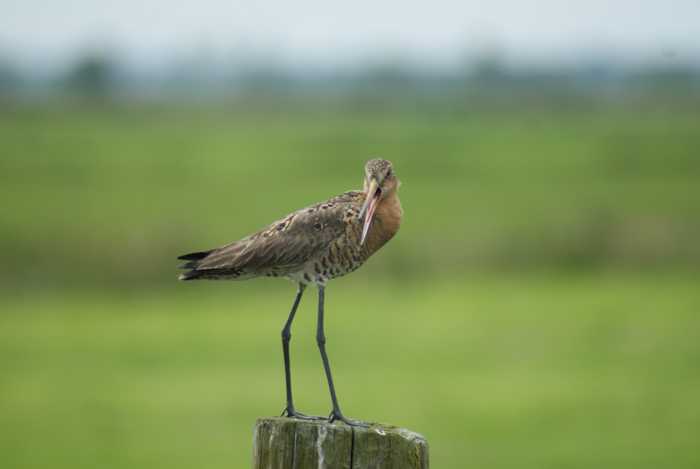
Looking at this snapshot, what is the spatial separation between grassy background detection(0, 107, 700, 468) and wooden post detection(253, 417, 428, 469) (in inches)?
537

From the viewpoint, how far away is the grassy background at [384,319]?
68.2ft

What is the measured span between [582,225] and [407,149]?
71.4ft

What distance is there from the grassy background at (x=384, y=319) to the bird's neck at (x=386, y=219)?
12.6 metres

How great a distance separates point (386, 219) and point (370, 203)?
24 centimetres

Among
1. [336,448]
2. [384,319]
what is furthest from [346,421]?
[384,319]

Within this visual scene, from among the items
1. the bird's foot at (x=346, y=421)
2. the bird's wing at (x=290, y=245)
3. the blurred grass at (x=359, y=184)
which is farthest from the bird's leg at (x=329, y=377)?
the blurred grass at (x=359, y=184)

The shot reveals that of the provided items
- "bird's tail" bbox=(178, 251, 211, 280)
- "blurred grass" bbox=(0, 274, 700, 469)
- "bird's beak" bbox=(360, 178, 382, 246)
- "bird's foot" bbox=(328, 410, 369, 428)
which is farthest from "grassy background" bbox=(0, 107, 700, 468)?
"bird's beak" bbox=(360, 178, 382, 246)

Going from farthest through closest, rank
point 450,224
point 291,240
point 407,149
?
point 407,149
point 450,224
point 291,240

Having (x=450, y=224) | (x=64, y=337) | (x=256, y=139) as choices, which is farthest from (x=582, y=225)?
(x=256, y=139)

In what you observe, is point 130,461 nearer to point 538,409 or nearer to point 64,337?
point 538,409

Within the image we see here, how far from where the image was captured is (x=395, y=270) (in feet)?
100

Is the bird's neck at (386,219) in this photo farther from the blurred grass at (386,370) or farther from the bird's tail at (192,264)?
the blurred grass at (386,370)

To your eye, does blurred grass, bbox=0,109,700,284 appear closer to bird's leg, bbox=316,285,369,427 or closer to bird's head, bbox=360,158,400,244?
bird's leg, bbox=316,285,369,427

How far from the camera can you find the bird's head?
570 cm
